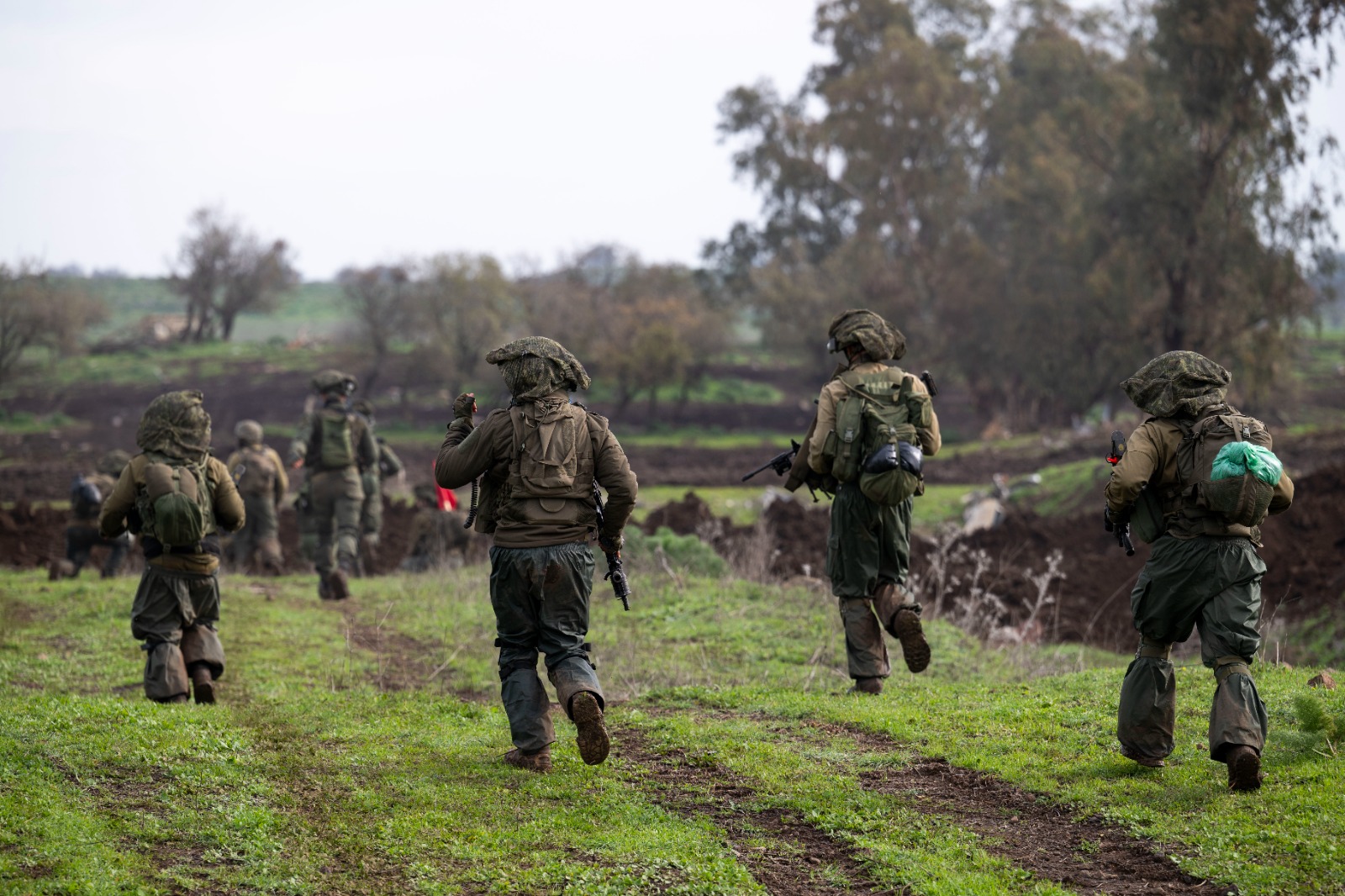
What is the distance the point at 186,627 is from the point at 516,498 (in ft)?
10.0

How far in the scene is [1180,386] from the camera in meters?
6.02

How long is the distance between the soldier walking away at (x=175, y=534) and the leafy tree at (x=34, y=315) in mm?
34944

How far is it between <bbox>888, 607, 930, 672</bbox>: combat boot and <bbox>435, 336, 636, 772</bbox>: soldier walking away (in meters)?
2.19

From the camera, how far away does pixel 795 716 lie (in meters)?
7.76

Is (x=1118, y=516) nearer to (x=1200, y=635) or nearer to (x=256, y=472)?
(x=1200, y=635)

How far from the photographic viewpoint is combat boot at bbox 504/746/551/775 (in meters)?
6.40

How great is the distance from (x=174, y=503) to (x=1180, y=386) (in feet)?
18.6

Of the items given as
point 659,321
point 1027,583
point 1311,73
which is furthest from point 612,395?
point 1027,583

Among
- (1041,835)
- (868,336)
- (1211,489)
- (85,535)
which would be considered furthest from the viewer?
(85,535)

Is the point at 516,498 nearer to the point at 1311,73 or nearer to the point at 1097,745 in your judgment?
the point at 1097,745

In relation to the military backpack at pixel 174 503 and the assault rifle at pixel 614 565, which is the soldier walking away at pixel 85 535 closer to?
the military backpack at pixel 174 503

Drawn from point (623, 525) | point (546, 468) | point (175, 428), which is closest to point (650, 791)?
point (623, 525)

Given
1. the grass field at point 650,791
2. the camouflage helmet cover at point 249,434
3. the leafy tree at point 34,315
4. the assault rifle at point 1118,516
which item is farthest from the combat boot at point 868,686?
the leafy tree at point 34,315

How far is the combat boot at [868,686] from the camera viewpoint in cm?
829
